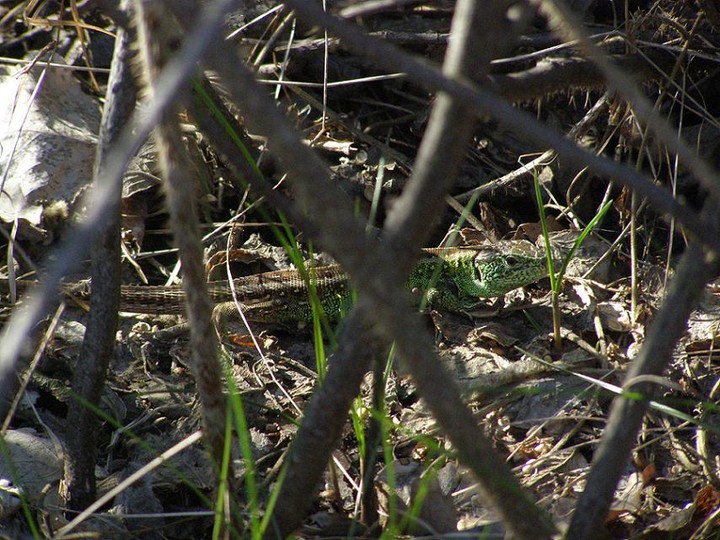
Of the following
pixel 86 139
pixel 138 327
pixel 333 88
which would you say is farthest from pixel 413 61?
pixel 86 139

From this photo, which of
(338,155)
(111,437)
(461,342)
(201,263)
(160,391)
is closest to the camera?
(201,263)

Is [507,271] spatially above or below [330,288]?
above

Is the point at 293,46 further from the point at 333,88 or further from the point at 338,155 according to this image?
the point at 338,155

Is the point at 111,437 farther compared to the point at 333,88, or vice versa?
the point at 333,88

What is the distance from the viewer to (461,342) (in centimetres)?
465

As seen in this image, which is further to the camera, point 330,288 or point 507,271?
point 330,288

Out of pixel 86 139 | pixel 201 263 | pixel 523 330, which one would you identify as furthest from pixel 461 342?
pixel 86 139

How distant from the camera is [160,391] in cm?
407

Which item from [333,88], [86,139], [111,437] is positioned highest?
[333,88]

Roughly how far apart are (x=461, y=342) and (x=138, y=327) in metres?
2.10

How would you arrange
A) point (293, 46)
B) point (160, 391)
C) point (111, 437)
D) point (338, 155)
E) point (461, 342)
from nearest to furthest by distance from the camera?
point (111, 437), point (160, 391), point (461, 342), point (293, 46), point (338, 155)

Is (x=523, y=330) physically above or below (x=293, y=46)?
below

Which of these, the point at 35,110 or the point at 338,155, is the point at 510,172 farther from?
the point at 35,110

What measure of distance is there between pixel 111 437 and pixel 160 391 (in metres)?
0.42
